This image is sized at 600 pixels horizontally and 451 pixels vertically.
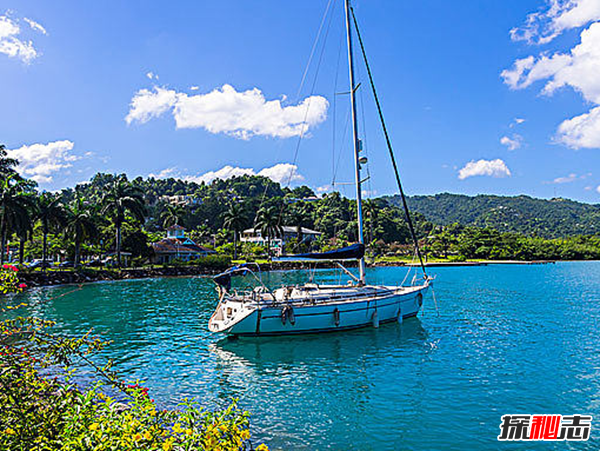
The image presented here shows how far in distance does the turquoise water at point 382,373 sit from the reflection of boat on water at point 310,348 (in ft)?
0.23

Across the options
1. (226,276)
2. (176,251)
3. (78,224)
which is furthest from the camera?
(176,251)

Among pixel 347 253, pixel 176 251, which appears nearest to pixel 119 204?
pixel 176 251

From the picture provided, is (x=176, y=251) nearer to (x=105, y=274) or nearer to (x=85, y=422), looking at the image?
(x=105, y=274)

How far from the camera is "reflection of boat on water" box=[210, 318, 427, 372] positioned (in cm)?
1947

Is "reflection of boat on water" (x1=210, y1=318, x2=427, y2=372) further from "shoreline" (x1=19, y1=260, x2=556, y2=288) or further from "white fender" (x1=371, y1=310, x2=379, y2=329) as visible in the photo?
"shoreline" (x1=19, y1=260, x2=556, y2=288)

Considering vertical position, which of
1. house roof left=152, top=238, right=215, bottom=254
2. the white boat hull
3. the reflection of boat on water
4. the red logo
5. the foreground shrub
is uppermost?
house roof left=152, top=238, right=215, bottom=254

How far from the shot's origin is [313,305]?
22859 millimetres

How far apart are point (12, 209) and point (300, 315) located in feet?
157

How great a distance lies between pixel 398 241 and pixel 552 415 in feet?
449

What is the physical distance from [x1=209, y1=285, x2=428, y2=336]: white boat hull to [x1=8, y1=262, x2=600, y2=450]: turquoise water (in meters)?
0.73

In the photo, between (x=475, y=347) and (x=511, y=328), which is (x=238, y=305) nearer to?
(x=475, y=347)

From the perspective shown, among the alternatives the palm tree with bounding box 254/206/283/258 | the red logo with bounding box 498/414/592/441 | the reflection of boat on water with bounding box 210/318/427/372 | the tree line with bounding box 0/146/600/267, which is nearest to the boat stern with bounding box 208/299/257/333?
the reflection of boat on water with bounding box 210/318/427/372

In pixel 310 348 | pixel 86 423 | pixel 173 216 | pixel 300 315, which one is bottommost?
pixel 310 348

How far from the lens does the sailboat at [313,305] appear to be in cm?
2206
